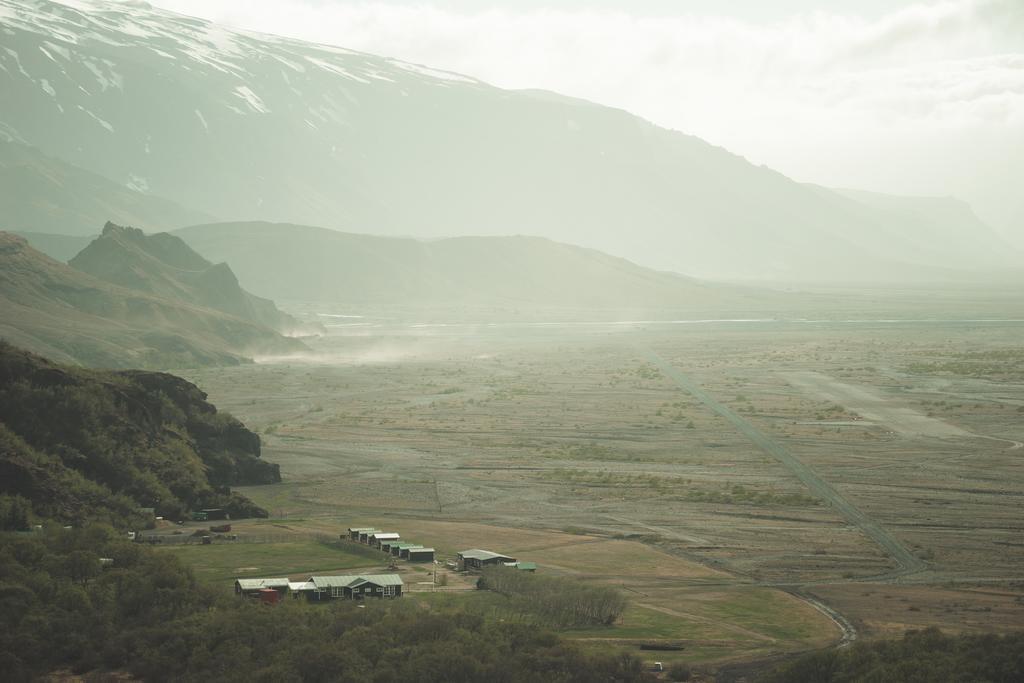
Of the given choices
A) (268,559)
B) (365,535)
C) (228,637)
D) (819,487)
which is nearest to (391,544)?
(365,535)

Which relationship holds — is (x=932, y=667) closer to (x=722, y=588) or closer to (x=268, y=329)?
(x=722, y=588)

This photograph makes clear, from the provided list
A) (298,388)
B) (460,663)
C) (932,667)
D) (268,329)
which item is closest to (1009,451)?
(932,667)

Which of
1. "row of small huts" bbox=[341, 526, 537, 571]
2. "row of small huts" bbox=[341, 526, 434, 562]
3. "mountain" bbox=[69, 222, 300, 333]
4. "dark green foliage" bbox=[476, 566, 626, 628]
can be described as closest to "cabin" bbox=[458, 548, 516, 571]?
"row of small huts" bbox=[341, 526, 537, 571]

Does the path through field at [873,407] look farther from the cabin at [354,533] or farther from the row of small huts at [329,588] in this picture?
the row of small huts at [329,588]

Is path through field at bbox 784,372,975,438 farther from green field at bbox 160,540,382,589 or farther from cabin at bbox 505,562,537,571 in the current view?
green field at bbox 160,540,382,589

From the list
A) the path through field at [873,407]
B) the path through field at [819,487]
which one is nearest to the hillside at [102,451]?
the path through field at [819,487]

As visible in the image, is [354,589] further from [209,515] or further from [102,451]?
[102,451]
